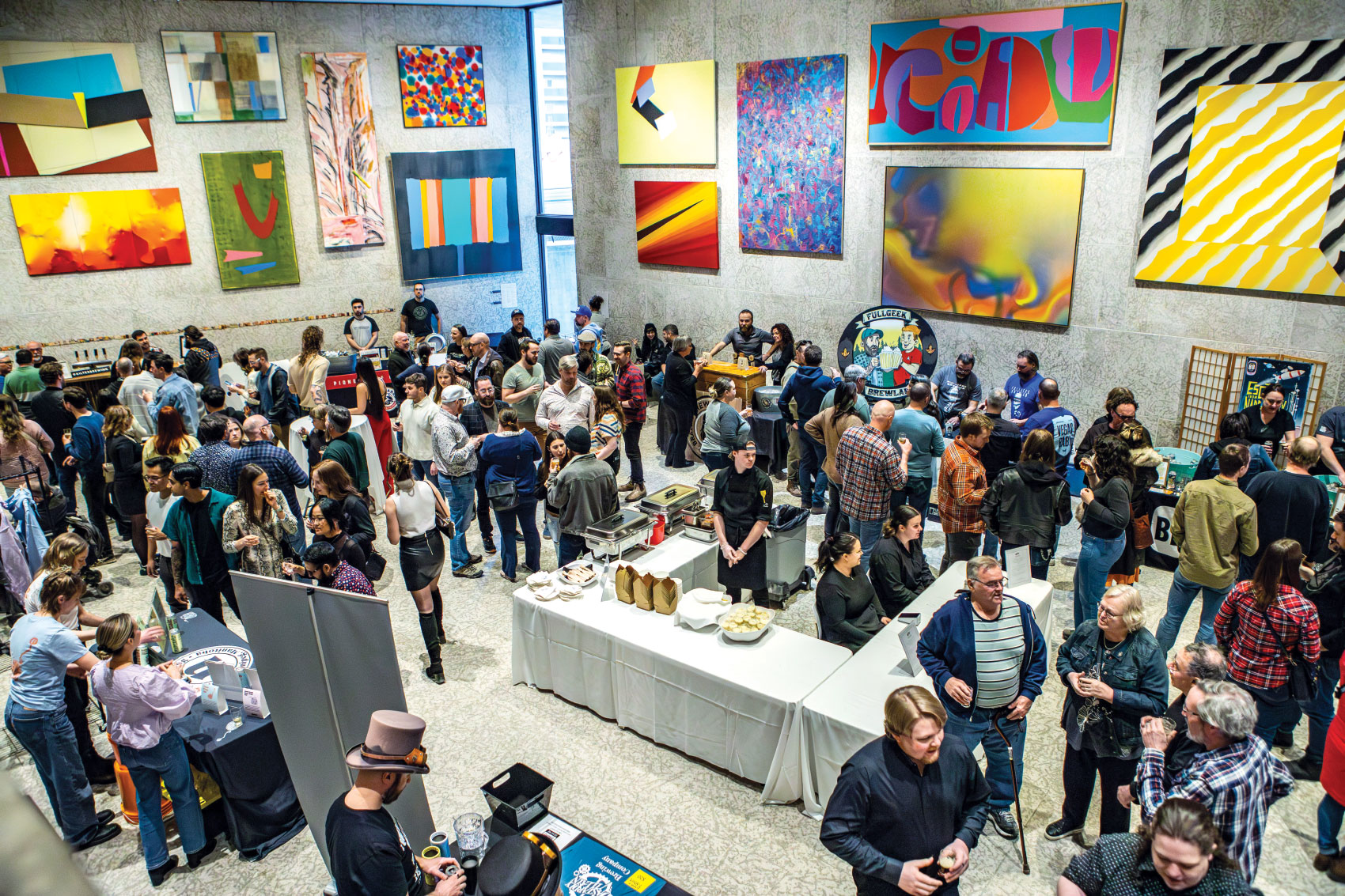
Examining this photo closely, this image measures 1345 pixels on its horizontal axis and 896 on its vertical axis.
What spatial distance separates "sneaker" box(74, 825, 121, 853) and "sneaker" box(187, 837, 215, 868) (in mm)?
534

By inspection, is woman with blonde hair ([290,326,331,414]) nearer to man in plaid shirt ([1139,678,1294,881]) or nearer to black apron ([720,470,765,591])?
black apron ([720,470,765,591])

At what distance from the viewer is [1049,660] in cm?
568

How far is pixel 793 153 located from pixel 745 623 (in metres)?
7.09

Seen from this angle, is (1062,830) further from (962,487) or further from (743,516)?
(743,516)

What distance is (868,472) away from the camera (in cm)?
604

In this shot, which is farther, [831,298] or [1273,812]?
[831,298]

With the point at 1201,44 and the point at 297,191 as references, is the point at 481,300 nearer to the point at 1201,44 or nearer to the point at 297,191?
the point at 297,191

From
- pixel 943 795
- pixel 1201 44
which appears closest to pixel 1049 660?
pixel 943 795

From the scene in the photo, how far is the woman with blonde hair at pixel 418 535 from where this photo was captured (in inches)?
211

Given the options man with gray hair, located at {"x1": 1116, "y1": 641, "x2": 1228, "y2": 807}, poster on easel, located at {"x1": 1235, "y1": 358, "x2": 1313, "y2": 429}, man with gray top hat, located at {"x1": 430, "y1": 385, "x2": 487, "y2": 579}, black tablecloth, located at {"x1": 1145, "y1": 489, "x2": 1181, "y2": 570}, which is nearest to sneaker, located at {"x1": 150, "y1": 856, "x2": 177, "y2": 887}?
man with gray top hat, located at {"x1": 430, "y1": 385, "x2": 487, "y2": 579}

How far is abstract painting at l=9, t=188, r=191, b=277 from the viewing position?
1120 cm

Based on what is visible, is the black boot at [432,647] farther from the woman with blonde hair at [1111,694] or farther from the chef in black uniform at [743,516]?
the woman with blonde hair at [1111,694]

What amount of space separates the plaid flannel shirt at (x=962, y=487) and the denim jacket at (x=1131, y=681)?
85.3 inches

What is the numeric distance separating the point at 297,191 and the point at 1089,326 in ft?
35.1
